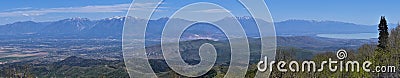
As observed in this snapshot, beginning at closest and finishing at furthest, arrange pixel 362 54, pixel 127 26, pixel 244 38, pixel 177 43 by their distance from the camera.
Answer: pixel 127 26 < pixel 244 38 < pixel 177 43 < pixel 362 54

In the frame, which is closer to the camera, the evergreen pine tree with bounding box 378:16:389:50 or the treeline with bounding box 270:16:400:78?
the treeline with bounding box 270:16:400:78

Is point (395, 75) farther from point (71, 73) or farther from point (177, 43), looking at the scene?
point (71, 73)

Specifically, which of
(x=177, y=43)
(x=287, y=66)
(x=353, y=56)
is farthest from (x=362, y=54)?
(x=177, y=43)

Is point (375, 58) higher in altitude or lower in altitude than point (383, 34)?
lower

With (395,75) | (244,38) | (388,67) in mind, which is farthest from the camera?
(388,67)

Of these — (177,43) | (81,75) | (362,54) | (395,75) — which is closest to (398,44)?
(362,54)

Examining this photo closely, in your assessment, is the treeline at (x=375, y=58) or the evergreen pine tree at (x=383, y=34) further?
the evergreen pine tree at (x=383, y=34)

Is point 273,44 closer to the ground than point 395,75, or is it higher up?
higher up

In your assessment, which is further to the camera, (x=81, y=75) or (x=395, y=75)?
(x=81, y=75)

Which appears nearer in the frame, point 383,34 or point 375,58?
point 375,58
